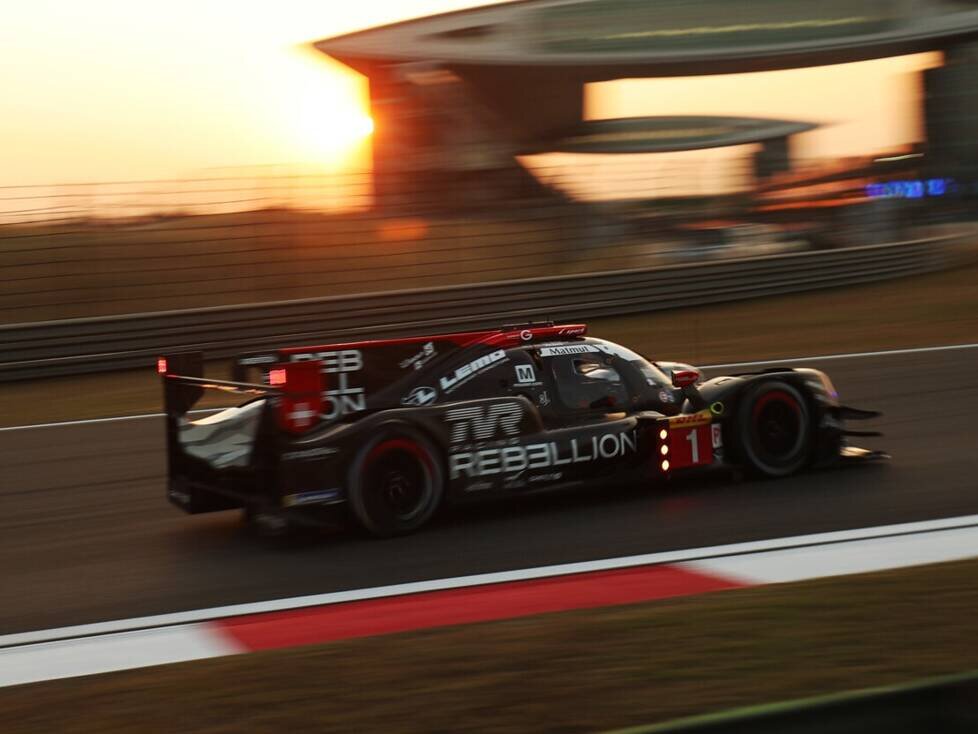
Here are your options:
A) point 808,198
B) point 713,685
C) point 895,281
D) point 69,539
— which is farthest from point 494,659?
point 808,198

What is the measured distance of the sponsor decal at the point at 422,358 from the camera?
768 centimetres

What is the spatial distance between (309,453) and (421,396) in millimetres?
Answer: 895

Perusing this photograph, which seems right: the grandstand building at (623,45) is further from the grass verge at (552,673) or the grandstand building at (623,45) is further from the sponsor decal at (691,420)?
the grass verge at (552,673)

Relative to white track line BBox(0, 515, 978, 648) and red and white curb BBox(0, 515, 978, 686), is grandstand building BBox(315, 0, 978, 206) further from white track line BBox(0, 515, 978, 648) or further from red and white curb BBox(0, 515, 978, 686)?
red and white curb BBox(0, 515, 978, 686)

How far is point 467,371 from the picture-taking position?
7.53m

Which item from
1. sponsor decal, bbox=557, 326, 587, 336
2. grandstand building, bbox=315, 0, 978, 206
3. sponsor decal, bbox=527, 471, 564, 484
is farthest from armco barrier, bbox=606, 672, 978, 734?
grandstand building, bbox=315, 0, 978, 206

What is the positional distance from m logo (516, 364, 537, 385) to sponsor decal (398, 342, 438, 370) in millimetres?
510

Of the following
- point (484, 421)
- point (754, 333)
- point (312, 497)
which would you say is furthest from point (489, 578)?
point (754, 333)

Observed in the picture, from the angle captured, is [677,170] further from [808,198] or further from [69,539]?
[69,539]

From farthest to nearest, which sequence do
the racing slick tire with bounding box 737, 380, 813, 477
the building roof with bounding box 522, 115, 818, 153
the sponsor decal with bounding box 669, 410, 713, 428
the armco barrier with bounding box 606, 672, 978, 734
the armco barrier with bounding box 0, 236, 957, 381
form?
the building roof with bounding box 522, 115, 818, 153 → the armco barrier with bounding box 0, 236, 957, 381 → the racing slick tire with bounding box 737, 380, 813, 477 → the sponsor decal with bounding box 669, 410, 713, 428 → the armco barrier with bounding box 606, 672, 978, 734

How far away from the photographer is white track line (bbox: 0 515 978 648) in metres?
5.71

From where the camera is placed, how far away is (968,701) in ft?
9.12

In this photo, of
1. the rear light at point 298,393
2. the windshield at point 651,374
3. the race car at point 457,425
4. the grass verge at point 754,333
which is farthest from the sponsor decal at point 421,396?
the grass verge at point 754,333

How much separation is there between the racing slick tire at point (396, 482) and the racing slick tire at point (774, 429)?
2142mm
